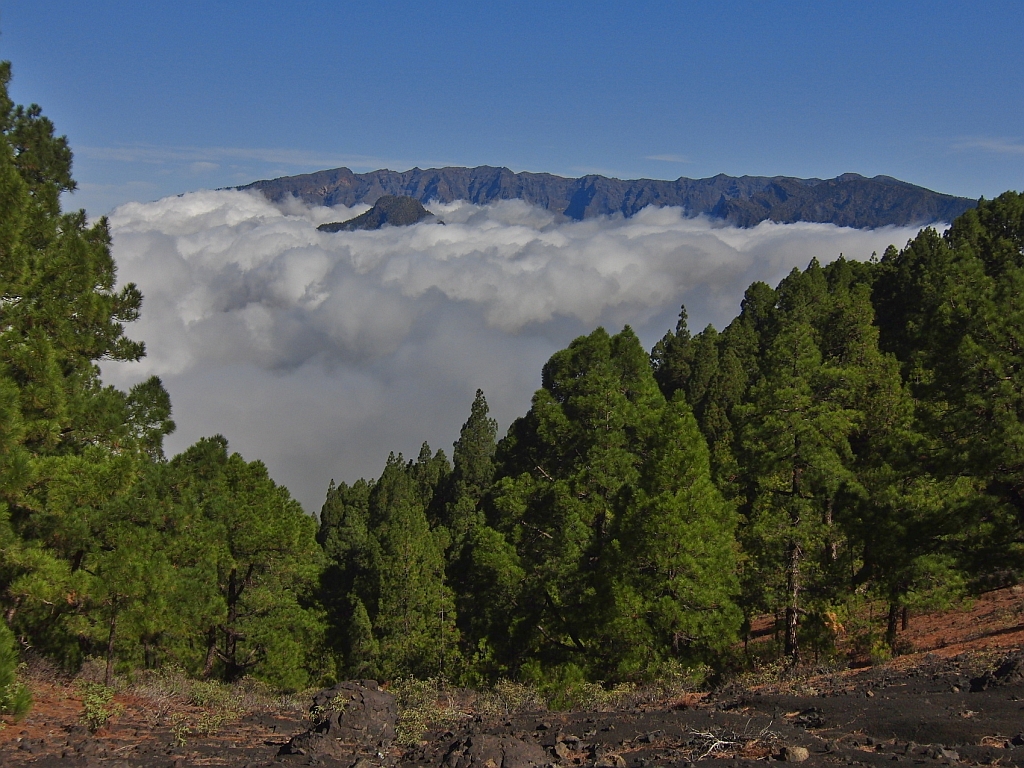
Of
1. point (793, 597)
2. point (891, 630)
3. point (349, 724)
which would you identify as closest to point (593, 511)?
point (793, 597)

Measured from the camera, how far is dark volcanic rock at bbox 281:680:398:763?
10.0 m

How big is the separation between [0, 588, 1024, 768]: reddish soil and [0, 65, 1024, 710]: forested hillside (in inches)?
58.3

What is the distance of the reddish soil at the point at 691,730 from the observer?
27.8 feet

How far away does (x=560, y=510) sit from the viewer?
61.1ft

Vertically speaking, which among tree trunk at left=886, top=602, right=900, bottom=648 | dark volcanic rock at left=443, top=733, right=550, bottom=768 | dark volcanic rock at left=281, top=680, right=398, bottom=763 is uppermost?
dark volcanic rock at left=443, top=733, right=550, bottom=768

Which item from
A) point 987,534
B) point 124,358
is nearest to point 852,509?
point 987,534

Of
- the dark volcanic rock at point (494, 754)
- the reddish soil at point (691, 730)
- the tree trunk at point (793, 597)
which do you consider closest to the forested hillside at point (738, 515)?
the tree trunk at point (793, 597)

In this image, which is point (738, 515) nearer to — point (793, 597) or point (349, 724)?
point (793, 597)

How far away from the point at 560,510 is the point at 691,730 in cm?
909

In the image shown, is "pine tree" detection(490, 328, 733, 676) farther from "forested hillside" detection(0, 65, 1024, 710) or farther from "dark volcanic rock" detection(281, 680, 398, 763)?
"dark volcanic rock" detection(281, 680, 398, 763)

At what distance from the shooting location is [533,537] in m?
19.6

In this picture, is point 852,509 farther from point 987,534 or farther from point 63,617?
point 63,617

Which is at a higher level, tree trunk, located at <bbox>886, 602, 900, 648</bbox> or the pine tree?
the pine tree

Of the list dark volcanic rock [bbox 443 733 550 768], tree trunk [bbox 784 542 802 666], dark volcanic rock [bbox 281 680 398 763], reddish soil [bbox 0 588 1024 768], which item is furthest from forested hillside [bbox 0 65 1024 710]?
dark volcanic rock [bbox 443 733 550 768]
